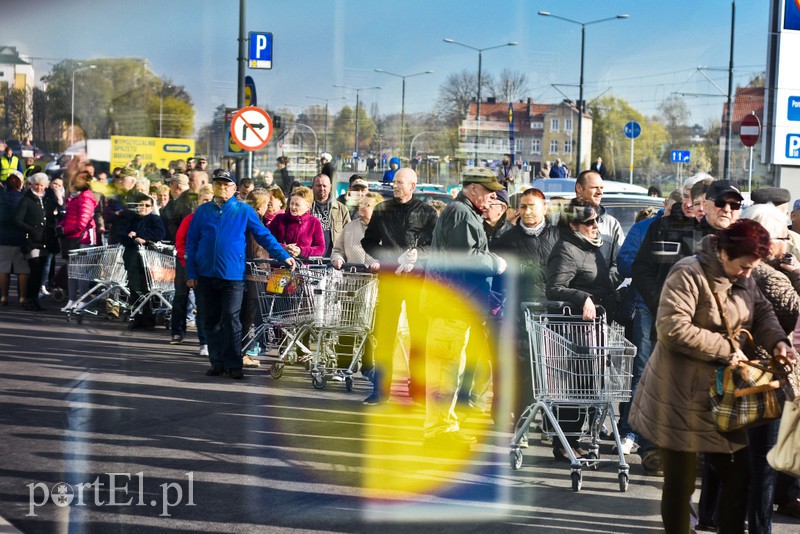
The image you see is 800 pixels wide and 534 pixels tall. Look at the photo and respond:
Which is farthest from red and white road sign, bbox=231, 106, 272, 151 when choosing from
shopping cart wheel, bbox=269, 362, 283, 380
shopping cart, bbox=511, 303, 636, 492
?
shopping cart, bbox=511, 303, 636, 492

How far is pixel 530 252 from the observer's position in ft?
26.8

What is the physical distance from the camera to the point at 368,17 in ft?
32.0

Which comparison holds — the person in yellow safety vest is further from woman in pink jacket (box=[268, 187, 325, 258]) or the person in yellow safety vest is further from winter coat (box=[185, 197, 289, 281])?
winter coat (box=[185, 197, 289, 281])

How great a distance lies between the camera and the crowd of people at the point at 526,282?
5.11m

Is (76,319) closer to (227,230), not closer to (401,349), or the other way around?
(227,230)

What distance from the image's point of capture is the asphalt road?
6020mm

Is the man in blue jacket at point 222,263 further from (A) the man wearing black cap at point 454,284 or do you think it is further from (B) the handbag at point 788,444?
(B) the handbag at point 788,444

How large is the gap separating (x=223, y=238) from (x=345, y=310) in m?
1.42

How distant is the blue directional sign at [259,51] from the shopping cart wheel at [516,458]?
900 centimetres

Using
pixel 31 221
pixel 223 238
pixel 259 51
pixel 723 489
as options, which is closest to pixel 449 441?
pixel 723 489

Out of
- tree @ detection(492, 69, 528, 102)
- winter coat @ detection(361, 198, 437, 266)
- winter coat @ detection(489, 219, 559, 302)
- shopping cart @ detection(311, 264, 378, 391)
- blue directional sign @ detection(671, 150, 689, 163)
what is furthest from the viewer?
blue directional sign @ detection(671, 150, 689, 163)

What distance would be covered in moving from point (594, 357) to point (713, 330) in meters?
1.82

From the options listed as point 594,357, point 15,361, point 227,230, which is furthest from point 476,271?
point 15,361

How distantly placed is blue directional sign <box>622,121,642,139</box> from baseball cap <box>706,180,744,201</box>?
5.70 m
